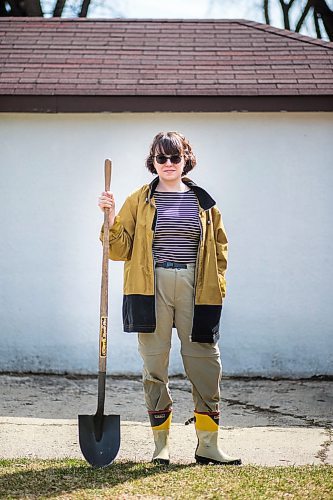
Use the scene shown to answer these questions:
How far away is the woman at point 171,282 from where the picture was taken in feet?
14.4

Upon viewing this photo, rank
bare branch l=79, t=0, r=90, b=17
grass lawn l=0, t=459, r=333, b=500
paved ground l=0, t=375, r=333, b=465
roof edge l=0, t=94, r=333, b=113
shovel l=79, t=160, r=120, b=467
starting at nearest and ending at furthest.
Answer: grass lawn l=0, t=459, r=333, b=500 → shovel l=79, t=160, r=120, b=467 → paved ground l=0, t=375, r=333, b=465 → roof edge l=0, t=94, r=333, b=113 → bare branch l=79, t=0, r=90, b=17

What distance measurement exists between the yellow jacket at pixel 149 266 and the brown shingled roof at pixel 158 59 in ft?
9.23

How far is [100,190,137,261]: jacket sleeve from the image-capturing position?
14.6 ft

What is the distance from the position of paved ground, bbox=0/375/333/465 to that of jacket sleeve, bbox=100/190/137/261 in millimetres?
1145

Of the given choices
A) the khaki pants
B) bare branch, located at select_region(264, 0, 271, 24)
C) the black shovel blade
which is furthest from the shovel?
bare branch, located at select_region(264, 0, 271, 24)

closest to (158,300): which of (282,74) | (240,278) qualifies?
(240,278)

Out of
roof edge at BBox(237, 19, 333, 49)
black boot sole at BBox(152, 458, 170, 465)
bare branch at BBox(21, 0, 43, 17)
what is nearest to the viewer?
black boot sole at BBox(152, 458, 170, 465)

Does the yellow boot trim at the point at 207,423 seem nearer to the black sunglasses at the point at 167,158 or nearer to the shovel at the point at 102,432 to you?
the shovel at the point at 102,432

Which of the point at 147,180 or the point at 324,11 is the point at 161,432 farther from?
the point at 324,11

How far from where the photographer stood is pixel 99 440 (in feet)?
14.4

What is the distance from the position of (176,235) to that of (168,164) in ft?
1.20

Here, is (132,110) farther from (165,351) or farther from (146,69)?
(165,351)

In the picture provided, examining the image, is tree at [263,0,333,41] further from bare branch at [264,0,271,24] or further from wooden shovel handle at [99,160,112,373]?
→ wooden shovel handle at [99,160,112,373]

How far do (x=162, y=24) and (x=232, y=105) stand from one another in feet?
6.48
